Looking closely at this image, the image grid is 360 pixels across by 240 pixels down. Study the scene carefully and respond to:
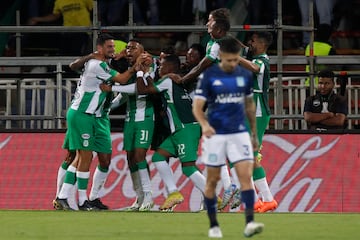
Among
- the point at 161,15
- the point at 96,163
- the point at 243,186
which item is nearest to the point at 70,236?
the point at 243,186

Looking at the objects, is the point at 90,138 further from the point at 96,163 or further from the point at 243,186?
the point at 243,186

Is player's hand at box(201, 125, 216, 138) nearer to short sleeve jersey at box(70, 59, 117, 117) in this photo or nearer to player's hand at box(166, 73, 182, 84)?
player's hand at box(166, 73, 182, 84)

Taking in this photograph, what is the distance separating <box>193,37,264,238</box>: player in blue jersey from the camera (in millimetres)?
15273

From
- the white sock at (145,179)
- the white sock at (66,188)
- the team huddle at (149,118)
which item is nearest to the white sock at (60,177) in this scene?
the team huddle at (149,118)

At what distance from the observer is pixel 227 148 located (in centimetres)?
1533

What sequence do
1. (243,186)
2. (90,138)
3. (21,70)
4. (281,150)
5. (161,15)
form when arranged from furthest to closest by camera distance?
(161,15) → (21,70) → (281,150) → (90,138) → (243,186)

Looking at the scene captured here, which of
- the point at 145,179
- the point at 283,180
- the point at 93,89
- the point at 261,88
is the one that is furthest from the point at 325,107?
the point at 93,89

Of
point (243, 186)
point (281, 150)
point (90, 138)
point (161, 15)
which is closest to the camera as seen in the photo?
point (243, 186)

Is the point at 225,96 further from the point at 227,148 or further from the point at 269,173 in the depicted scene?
the point at 269,173

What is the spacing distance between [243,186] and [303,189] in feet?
20.9

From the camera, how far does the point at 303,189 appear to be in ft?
70.8

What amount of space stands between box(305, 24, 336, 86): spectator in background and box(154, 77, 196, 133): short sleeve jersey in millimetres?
3338

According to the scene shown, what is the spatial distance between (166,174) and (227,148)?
15.4 ft

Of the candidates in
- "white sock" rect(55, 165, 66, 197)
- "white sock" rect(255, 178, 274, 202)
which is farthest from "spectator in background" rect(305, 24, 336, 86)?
"white sock" rect(55, 165, 66, 197)
